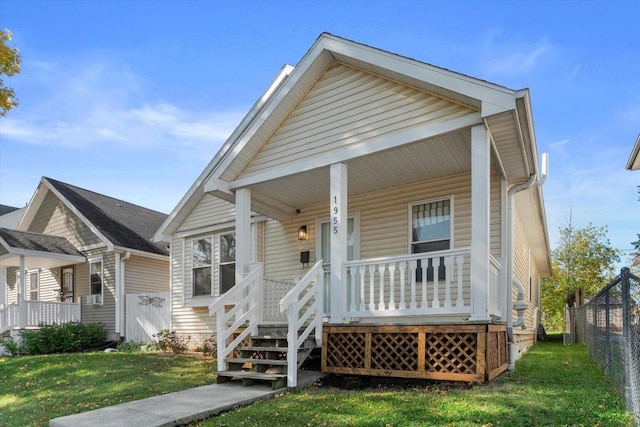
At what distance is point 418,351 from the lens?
6.09 meters

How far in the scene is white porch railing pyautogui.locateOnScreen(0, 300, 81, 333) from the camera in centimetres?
1378

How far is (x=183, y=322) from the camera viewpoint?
12977 mm

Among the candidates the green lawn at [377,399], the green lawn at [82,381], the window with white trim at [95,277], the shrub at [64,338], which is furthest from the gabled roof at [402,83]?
the window with white trim at [95,277]

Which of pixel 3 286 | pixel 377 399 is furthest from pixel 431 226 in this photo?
pixel 3 286

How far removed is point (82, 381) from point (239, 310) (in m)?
2.99

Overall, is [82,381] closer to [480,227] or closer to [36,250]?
[480,227]

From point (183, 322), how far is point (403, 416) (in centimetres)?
976

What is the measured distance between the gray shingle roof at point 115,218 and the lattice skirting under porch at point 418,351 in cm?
1011

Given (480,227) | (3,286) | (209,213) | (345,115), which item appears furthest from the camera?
(3,286)

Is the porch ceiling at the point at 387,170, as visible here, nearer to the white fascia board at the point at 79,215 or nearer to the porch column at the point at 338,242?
the porch column at the point at 338,242

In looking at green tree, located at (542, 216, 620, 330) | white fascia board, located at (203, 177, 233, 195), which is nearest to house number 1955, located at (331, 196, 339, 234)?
white fascia board, located at (203, 177, 233, 195)

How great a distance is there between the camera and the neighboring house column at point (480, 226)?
5730 mm

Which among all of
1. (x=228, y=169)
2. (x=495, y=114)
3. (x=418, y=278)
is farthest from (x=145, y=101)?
(x=495, y=114)

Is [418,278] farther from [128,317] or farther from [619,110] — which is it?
[619,110]
